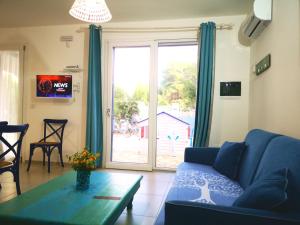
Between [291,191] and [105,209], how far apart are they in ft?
3.94

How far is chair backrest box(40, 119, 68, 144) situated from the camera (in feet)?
15.0

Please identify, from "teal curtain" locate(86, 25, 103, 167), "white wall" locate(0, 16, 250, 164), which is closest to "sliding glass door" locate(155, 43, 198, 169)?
"white wall" locate(0, 16, 250, 164)

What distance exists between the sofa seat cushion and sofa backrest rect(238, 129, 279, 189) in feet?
0.34

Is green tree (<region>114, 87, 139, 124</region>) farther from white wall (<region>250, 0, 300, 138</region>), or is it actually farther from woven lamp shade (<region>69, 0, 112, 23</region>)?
woven lamp shade (<region>69, 0, 112, 23</region>)

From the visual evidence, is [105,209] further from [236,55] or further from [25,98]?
[25,98]

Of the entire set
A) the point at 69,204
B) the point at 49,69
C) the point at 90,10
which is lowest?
the point at 69,204

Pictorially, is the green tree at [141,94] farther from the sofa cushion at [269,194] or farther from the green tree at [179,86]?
the sofa cushion at [269,194]

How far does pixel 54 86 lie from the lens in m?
Result: 4.54

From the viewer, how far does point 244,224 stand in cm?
116

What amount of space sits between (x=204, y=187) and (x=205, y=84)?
2150mm

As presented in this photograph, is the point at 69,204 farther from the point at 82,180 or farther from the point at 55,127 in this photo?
the point at 55,127

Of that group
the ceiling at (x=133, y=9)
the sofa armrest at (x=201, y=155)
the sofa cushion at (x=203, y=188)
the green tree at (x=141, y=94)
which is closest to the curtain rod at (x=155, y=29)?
the ceiling at (x=133, y=9)

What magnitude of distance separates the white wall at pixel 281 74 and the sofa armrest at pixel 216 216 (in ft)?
3.78

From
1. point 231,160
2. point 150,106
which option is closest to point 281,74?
point 231,160
